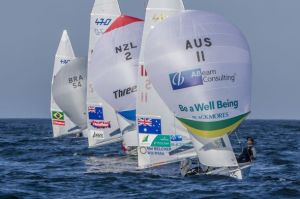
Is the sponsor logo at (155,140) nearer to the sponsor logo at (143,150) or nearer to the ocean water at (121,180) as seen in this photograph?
the sponsor logo at (143,150)

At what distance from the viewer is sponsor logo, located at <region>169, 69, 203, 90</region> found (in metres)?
33.0

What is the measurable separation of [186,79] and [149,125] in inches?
148

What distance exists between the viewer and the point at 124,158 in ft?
154

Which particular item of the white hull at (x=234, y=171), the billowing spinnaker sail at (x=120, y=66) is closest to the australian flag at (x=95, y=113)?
the billowing spinnaker sail at (x=120, y=66)

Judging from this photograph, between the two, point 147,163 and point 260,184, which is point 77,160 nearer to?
point 147,163

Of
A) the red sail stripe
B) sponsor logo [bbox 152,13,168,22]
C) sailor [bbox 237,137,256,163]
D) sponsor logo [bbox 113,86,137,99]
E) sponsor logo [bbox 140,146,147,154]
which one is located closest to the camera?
sailor [bbox 237,137,256,163]

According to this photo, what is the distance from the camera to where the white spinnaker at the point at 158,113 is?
3584cm

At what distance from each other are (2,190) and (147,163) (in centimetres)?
615

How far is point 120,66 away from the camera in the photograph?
1708 inches

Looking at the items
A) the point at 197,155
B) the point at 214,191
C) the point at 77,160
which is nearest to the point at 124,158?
the point at 77,160

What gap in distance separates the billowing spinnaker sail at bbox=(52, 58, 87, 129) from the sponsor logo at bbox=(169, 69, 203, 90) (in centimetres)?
2524

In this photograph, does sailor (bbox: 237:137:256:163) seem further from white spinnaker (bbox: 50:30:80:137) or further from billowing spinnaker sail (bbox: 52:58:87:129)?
white spinnaker (bbox: 50:30:80:137)

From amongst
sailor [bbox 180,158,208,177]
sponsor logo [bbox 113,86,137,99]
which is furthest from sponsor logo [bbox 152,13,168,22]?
sponsor logo [bbox 113,86,137,99]

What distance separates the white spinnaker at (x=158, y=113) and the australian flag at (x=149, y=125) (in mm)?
131
